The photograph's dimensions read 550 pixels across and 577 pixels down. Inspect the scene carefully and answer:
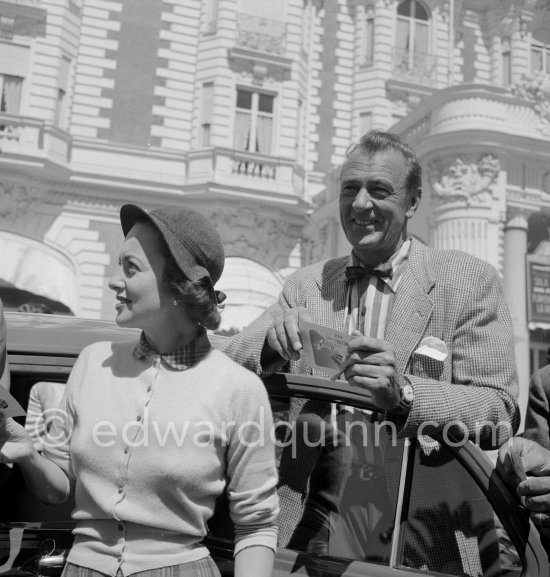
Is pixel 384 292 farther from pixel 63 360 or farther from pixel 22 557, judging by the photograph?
pixel 22 557

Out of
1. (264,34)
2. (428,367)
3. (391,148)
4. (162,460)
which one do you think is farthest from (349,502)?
(264,34)

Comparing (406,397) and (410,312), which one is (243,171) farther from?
(406,397)

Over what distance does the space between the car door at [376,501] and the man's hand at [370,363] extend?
303 mm

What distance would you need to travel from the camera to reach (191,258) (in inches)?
62.9

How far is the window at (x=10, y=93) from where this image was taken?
50.0 ft

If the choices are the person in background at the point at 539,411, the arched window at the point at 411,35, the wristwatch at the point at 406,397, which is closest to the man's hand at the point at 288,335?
the wristwatch at the point at 406,397

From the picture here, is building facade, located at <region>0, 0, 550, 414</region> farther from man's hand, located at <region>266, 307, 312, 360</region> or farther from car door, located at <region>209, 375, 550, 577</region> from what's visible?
man's hand, located at <region>266, 307, 312, 360</region>

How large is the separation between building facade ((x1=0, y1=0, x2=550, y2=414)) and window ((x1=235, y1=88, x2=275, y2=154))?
0.04m

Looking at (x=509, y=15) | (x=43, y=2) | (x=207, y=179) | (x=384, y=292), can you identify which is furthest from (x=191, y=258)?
(x=509, y=15)

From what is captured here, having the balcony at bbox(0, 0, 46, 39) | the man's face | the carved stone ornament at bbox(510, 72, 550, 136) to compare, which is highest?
the balcony at bbox(0, 0, 46, 39)

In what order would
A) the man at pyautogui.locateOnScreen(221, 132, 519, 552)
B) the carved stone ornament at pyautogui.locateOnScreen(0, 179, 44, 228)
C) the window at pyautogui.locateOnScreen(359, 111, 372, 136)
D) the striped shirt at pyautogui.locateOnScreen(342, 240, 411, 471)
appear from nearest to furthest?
the man at pyautogui.locateOnScreen(221, 132, 519, 552) → the striped shirt at pyautogui.locateOnScreen(342, 240, 411, 471) → the carved stone ornament at pyautogui.locateOnScreen(0, 179, 44, 228) → the window at pyautogui.locateOnScreen(359, 111, 372, 136)

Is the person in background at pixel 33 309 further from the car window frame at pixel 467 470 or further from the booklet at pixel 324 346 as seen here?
the booklet at pixel 324 346

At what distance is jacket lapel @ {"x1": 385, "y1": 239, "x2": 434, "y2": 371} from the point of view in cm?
207

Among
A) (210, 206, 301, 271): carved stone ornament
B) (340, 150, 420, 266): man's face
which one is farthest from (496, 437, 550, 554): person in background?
(210, 206, 301, 271): carved stone ornament
